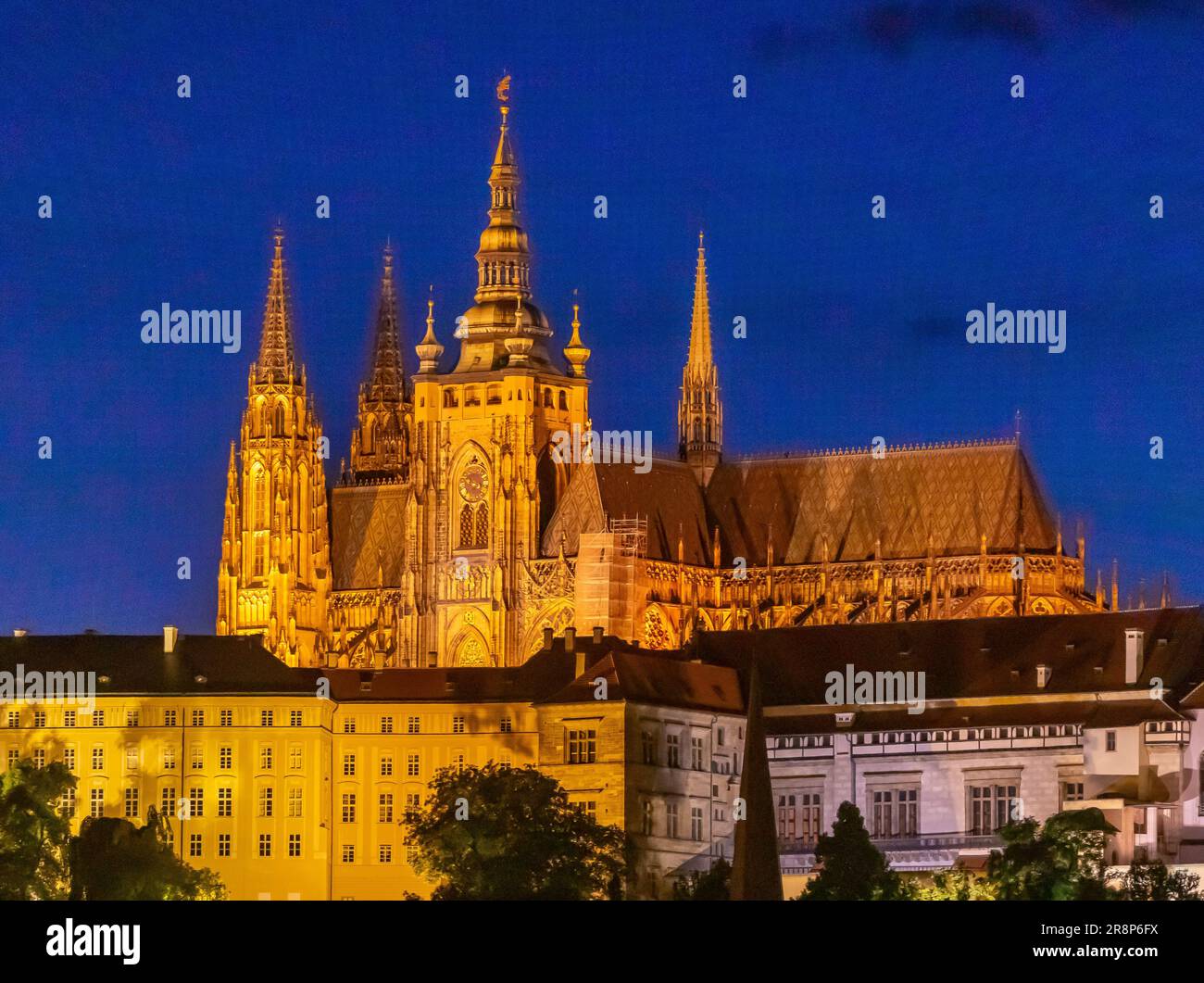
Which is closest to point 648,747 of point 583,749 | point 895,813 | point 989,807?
point 583,749

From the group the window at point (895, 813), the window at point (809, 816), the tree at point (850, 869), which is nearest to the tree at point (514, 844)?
the tree at point (850, 869)

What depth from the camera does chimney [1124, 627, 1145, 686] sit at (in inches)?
7667

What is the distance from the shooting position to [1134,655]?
196 metres

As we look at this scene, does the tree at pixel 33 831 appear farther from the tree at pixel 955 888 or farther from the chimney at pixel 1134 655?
the chimney at pixel 1134 655

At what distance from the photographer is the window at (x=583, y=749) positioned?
19338cm

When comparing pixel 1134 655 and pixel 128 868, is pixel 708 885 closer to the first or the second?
pixel 128 868

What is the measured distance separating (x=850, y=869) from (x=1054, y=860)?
6.37 metres

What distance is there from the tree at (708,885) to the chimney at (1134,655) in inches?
602
